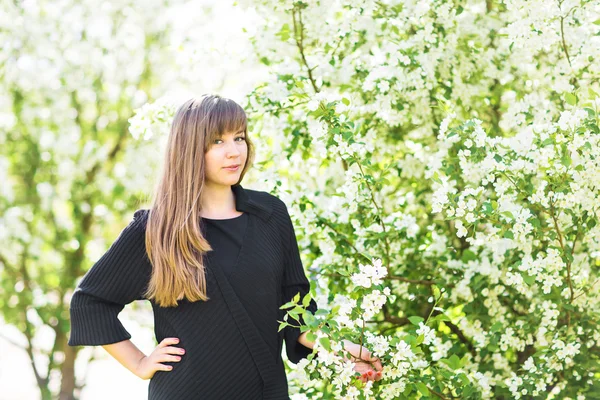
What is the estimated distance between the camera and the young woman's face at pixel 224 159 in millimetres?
2301

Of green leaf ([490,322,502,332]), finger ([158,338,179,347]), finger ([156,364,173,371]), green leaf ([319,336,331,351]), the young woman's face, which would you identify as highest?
the young woman's face

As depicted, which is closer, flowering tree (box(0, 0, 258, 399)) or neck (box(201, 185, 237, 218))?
neck (box(201, 185, 237, 218))

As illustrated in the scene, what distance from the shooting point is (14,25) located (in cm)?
695

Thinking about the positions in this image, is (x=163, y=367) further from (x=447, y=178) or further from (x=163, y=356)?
(x=447, y=178)

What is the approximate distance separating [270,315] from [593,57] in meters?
1.60

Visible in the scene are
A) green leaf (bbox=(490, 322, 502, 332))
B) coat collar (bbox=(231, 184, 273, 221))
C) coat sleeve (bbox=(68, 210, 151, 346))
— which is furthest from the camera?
green leaf (bbox=(490, 322, 502, 332))

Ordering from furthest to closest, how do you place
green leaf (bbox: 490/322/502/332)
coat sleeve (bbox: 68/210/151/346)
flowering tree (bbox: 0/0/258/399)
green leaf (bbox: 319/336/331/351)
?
flowering tree (bbox: 0/0/258/399) → green leaf (bbox: 490/322/502/332) → coat sleeve (bbox: 68/210/151/346) → green leaf (bbox: 319/336/331/351)

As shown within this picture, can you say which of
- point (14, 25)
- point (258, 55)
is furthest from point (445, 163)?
point (14, 25)

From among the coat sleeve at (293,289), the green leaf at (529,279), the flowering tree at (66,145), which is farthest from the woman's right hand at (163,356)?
the flowering tree at (66,145)

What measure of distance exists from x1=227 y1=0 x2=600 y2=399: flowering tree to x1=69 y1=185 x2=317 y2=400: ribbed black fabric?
0.11 metres

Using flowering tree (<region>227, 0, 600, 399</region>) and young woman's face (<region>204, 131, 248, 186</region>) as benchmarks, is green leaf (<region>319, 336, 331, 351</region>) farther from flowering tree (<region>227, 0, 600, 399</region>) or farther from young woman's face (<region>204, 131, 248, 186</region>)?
young woman's face (<region>204, 131, 248, 186</region>)

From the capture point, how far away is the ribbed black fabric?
7.27ft

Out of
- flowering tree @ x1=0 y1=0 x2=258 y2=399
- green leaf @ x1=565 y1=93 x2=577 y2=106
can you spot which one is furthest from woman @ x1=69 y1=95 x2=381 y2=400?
flowering tree @ x1=0 y1=0 x2=258 y2=399

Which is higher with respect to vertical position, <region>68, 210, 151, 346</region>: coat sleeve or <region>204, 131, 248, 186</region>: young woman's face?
<region>204, 131, 248, 186</region>: young woman's face
